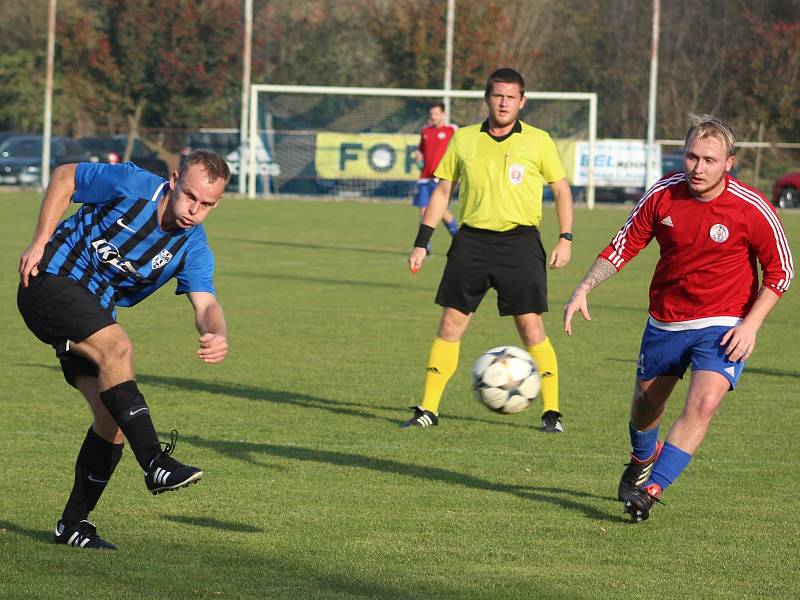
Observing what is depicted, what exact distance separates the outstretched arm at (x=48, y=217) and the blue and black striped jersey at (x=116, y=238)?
35mm

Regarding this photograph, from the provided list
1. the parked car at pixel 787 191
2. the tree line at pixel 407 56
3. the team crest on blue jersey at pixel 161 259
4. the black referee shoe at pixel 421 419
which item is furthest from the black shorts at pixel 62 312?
the tree line at pixel 407 56

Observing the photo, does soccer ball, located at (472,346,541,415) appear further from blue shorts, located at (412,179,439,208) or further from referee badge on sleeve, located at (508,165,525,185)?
blue shorts, located at (412,179,439,208)

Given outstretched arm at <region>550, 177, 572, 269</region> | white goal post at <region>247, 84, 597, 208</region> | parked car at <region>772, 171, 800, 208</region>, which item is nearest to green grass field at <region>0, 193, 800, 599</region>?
outstretched arm at <region>550, 177, 572, 269</region>

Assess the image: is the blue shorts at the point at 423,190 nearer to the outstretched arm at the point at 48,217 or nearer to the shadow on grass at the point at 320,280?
the shadow on grass at the point at 320,280

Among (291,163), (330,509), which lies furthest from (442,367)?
(291,163)

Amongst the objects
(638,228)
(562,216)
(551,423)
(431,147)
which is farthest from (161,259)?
(431,147)

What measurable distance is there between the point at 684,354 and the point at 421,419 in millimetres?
2523

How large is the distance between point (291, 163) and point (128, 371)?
111ft

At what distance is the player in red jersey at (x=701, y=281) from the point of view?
18.8ft

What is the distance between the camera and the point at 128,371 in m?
5.12

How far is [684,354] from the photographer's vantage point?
233 inches

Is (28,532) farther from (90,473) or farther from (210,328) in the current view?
(210,328)

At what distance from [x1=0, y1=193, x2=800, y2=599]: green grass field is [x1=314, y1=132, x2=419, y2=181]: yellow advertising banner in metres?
24.9

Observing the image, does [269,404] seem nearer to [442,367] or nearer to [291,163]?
[442,367]
